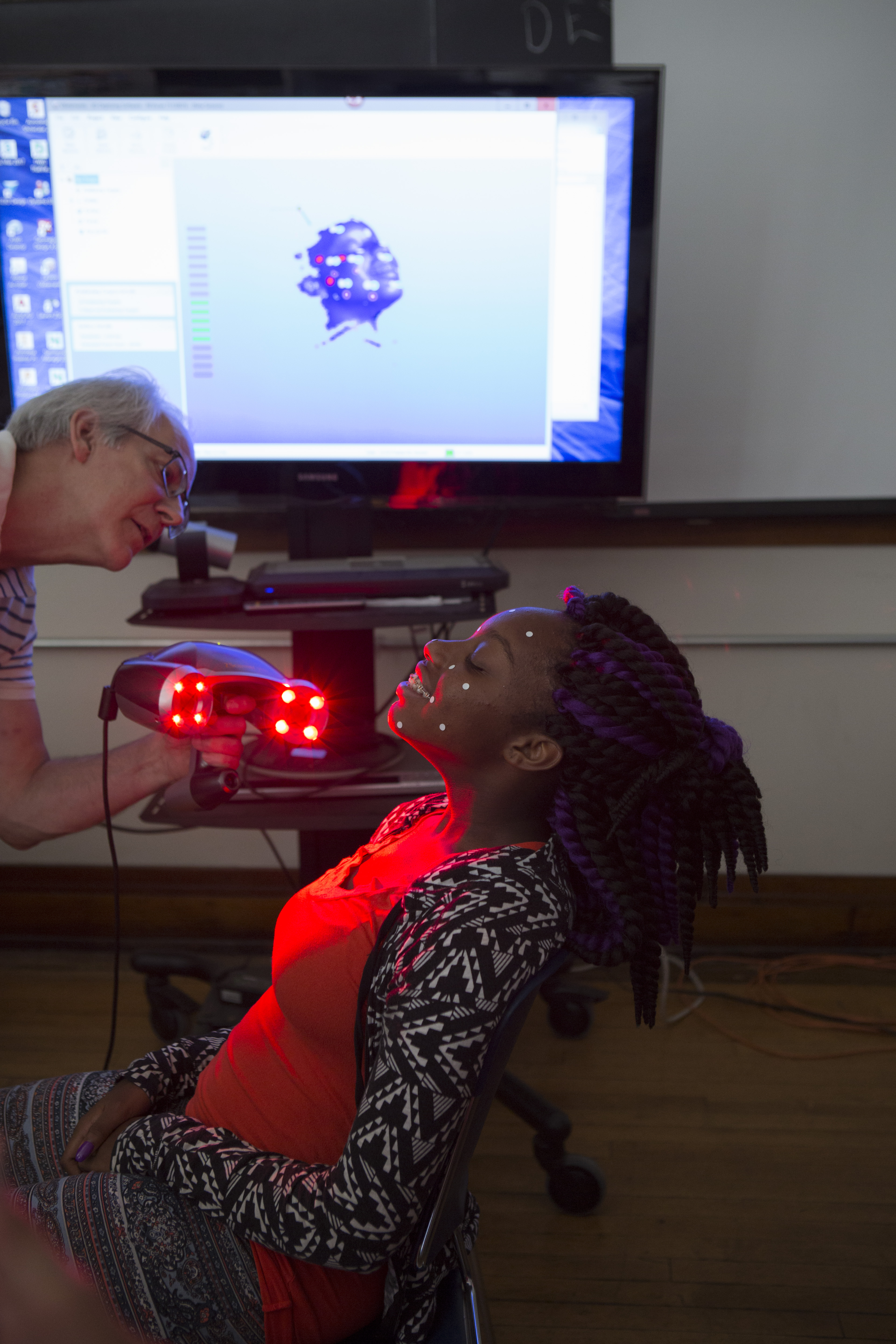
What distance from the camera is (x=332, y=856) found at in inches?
67.4

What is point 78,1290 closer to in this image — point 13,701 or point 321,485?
point 13,701

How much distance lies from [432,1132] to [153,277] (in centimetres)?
135

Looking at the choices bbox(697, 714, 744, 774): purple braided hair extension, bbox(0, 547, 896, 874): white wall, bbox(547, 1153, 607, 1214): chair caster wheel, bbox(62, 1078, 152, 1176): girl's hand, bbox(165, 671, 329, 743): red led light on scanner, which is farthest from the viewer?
bbox(0, 547, 896, 874): white wall

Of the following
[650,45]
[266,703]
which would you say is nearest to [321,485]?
[266,703]

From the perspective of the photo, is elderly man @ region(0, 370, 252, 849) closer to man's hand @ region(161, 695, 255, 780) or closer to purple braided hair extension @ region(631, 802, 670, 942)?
man's hand @ region(161, 695, 255, 780)

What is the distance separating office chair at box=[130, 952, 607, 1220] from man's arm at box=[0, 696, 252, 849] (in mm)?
397

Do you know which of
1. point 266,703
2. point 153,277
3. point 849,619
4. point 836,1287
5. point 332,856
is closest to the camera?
point 266,703

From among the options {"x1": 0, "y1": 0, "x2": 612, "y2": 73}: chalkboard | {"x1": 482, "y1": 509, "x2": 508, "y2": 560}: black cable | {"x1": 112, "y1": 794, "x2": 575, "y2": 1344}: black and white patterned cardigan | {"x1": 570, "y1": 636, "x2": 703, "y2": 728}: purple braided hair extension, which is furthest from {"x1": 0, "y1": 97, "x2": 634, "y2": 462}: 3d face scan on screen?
{"x1": 112, "y1": 794, "x2": 575, "y2": 1344}: black and white patterned cardigan

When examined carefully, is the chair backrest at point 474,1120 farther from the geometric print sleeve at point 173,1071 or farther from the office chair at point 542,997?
the office chair at point 542,997

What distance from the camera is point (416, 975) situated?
0.74m

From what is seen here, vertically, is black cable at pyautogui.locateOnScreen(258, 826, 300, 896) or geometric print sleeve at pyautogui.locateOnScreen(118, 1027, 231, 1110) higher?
geometric print sleeve at pyautogui.locateOnScreen(118, 1027, 231, 1110)

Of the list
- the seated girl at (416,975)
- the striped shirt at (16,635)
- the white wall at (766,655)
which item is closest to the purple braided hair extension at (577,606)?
the seated girl at (416,975)

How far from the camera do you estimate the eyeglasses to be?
51.1 inches

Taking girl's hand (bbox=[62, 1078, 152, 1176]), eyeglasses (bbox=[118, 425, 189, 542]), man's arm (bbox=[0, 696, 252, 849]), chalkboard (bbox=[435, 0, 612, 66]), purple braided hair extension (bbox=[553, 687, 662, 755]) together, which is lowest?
girl's hand (bbox=[62, 1078, 152, 1176])
